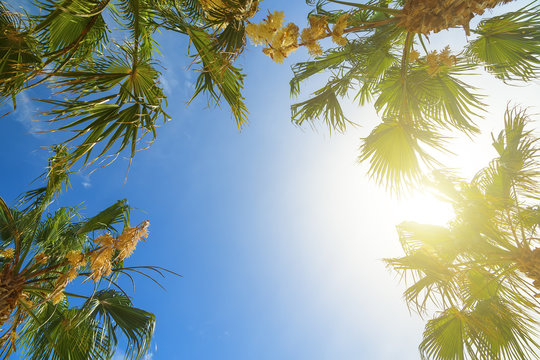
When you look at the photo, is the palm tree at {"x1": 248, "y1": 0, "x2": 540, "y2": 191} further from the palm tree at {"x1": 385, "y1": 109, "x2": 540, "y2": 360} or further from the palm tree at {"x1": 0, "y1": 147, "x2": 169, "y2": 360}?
the palm tree at {"x1": 0, "y1": 147, "x2": 169, "y2": 360}

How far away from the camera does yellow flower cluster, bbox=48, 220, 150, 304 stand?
257cm

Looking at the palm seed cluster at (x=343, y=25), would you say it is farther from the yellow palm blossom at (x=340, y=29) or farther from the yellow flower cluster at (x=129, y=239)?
the yellow flower cluster at (x=129, y=239)

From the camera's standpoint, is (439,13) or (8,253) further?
(8,253)

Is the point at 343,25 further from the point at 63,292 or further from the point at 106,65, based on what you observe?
the point at 63,292

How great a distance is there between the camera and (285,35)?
7.45 ft

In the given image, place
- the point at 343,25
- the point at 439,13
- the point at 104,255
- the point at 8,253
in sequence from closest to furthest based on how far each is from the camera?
the point at 439,13 < the point at 343,25 < the point at 104,255 < the point at 8,253

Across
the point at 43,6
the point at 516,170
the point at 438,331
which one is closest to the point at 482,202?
the point at 516,170

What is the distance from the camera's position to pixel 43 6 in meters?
2.40

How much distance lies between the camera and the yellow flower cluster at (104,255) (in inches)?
101

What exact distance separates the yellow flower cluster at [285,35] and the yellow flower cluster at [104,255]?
2194 millimetres

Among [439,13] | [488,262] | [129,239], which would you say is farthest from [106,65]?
[488,262]

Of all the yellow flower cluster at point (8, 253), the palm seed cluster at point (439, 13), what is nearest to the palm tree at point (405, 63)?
the palm seed cluster at point (439, 13)

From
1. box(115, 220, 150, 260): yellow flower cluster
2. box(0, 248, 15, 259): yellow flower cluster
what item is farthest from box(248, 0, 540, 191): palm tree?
box(0, 248, 15, 259): yellow flower cluster

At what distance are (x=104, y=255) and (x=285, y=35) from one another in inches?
112
